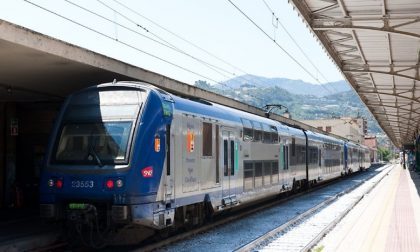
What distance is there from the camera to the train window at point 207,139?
12453 millimetres

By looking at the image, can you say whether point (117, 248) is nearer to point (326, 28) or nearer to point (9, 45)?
point (9, 45)

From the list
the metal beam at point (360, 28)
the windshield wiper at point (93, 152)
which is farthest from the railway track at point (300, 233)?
the metal beam at point (360, 28)

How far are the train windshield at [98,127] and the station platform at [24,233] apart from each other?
200cm

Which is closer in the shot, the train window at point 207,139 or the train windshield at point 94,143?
the train windshield at point 94,143

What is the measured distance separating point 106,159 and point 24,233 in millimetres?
3837

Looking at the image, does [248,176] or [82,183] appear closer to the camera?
[82,183]

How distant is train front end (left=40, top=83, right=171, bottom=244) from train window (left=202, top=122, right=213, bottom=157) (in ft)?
6.80

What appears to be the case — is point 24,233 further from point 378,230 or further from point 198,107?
point 378,230

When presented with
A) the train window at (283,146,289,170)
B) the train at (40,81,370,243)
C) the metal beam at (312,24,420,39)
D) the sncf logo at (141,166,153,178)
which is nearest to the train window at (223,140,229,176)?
the train at (40,81,370,243)

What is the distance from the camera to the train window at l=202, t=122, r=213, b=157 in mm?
12453

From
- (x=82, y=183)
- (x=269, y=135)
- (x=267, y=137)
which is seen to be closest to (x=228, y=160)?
(x=267, y=137)

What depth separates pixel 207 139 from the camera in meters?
12.6

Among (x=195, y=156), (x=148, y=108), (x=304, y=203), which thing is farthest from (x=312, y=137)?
(x=148, y=108)

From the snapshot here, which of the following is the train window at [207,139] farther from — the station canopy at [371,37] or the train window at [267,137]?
the train window at [267,137]
